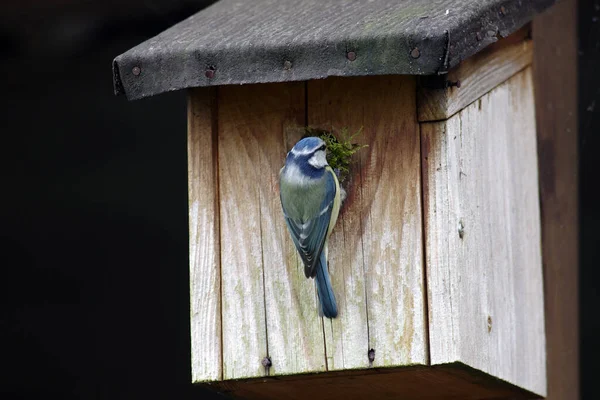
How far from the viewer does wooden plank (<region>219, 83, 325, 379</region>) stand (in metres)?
3.79

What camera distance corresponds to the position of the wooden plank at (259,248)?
379 centimetres

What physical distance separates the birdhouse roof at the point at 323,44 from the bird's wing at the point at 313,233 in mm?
361

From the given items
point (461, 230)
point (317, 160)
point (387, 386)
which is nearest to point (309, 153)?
point (317, 160)

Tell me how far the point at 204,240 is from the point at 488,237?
823 millimetres

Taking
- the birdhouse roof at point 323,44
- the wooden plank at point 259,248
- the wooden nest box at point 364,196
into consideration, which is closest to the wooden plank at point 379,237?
the wooden nest box at point 364,196

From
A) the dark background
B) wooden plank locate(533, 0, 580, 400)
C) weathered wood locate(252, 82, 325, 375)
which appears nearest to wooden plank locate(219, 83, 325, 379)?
weathered wood locate(252, 82, 325, 375)

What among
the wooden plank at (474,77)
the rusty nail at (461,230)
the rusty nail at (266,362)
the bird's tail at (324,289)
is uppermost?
the wooden plank at (474,77)

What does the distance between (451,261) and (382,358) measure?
1.09ft

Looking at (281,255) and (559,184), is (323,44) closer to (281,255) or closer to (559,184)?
(281,255)

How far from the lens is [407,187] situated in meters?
3.67

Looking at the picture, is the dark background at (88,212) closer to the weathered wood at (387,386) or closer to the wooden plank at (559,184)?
the weathered wood at (387,386)

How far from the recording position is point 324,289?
369 centimetres

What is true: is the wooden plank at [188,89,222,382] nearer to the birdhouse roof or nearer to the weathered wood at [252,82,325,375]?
the weathered wood at [252,82,325,375]

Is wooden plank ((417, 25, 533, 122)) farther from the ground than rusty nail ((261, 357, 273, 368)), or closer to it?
farther from the ground
